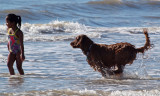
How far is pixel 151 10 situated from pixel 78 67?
22.1m

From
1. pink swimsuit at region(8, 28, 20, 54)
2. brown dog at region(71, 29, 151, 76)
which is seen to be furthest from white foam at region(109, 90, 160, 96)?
pink swimsuit at region(8, 28, 20, 54)

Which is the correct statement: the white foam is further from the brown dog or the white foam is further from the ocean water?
the brown dog

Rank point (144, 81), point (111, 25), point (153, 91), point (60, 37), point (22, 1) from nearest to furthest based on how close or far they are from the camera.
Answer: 1. point (153, 91)
2. point (144, 81)
3. point (60, 37)
4. point (111, 25)
5. point (22, 1)

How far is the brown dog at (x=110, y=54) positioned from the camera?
7.94 meters

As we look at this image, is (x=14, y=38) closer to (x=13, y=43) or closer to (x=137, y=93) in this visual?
(x=13, y=43)

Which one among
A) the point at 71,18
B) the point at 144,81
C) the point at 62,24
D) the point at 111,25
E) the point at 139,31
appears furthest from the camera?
the point at 71,18

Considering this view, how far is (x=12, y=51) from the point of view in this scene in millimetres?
7863

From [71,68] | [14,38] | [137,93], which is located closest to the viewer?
[137,93]

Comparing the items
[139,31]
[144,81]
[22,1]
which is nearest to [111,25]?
[139,31]

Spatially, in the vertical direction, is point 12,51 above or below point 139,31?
above

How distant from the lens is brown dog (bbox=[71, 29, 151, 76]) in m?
7.94

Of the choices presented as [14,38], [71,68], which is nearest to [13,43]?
[14,38]

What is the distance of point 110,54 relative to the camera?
7.99 m

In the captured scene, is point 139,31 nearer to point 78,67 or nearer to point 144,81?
point 78,67
